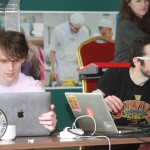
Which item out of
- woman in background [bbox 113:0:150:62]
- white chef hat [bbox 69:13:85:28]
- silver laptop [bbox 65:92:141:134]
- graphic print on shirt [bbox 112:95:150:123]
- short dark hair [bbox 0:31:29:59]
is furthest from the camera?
white chef hat [bbox 69:13:85:28]

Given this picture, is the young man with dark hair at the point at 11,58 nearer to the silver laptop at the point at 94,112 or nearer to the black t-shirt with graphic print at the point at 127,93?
the silver laptop at the point at 94,112

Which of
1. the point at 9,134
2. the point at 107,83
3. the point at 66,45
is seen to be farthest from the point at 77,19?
the point at 9,134

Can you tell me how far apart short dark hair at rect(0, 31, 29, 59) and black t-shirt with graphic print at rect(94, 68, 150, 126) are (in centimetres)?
69

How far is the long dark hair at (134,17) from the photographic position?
3500 millimetres

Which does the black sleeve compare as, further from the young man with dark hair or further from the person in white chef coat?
the person in white chef coat

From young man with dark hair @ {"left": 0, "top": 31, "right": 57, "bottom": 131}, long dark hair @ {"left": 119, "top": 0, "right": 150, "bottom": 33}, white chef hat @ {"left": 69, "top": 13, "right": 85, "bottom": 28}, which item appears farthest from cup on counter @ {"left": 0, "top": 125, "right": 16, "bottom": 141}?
white chef hat @ {"left": 69, "top": 13, "right": 85, "bottom": 28}

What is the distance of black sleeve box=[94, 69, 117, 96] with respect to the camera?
300cm

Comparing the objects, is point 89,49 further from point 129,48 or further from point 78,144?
point 78,144

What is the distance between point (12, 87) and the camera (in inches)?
107

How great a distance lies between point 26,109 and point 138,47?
122 cm

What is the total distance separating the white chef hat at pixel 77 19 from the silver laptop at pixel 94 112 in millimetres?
2283

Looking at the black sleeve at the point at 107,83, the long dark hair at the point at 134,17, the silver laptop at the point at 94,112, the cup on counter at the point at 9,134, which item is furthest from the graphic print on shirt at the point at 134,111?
the cup on counter at the point at 9,134

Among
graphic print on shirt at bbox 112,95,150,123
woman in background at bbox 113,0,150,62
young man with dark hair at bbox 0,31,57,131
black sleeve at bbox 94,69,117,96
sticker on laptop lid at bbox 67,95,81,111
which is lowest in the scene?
graphic print on shirt at bbox 112,95,150,123

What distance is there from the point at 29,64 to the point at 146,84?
68.8 inches
